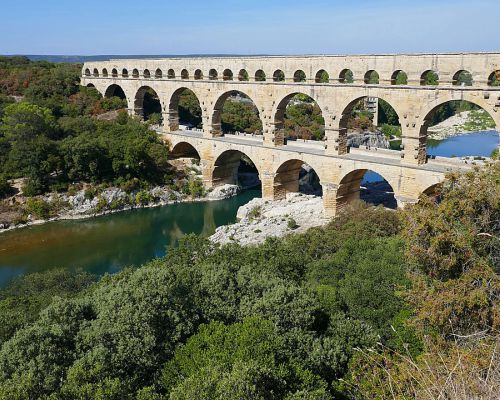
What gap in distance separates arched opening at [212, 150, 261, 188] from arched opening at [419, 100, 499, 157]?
15.1m

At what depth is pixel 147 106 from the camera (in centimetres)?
4212

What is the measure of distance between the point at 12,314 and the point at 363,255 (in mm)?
8773

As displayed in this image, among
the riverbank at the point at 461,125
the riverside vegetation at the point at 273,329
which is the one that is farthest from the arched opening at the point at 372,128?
the riverside vegetation at the point at 273,329

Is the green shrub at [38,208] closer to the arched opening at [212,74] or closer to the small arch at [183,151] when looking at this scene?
the small arch at [183,151]

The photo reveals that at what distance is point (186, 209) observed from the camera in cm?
2875

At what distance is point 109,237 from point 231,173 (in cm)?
977

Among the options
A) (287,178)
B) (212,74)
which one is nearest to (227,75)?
(212,74)

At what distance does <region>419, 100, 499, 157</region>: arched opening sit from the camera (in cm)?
4475

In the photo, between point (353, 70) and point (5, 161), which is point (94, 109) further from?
point (353, 70)

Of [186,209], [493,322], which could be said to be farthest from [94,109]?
[493,322]

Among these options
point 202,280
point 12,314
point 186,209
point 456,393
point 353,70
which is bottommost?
point 186,209

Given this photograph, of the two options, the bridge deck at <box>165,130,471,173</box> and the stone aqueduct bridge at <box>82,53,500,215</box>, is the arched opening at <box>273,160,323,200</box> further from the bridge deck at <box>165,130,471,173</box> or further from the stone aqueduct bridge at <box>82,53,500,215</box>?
the bridge deck at <box>165,130,471,173</box>

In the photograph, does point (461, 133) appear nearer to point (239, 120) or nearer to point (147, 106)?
point (239, 120)

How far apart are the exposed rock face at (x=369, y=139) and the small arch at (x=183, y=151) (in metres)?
14.1
